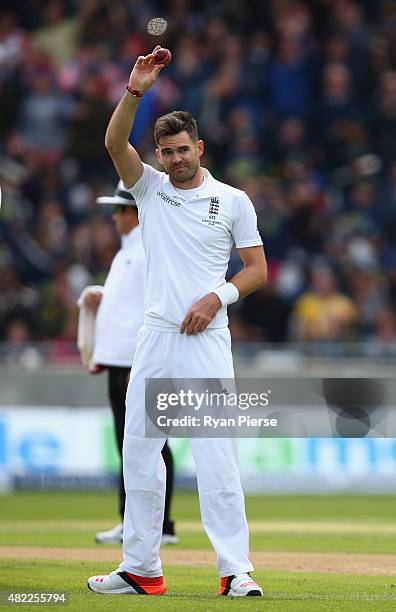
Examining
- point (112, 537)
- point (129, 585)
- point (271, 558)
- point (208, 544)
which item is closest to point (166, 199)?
point (129, 585)

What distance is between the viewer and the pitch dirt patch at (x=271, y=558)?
31.8 ft

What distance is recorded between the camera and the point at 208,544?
11.7m

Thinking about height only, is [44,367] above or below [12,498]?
above

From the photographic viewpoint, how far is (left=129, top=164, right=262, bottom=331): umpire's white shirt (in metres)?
7.98

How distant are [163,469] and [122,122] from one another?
2035 millimetres

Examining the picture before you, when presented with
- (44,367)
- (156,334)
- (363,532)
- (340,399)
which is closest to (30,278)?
→ (44,367)

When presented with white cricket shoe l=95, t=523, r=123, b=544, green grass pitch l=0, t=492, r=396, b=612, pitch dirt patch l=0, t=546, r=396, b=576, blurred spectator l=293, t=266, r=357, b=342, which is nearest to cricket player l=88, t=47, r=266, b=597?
green grass pitch l=0, t=492, r=396, b=612

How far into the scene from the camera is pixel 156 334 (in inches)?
316

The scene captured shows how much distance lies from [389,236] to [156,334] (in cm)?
1239

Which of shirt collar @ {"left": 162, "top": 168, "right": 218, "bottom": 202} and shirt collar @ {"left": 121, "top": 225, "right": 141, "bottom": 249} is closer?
shirt collar @ {"left": 162, "top": 168, "right": 218, "bottom": 202}

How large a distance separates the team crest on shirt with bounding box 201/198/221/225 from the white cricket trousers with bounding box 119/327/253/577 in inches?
24.9

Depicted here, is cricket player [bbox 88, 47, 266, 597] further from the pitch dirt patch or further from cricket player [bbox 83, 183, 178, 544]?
cricket player [bbox 83, 183, 178, 544]

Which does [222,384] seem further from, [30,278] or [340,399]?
[30,278]

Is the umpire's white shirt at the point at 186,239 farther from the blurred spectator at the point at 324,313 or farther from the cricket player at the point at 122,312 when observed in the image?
the blurred spectator at the point at 324,313
